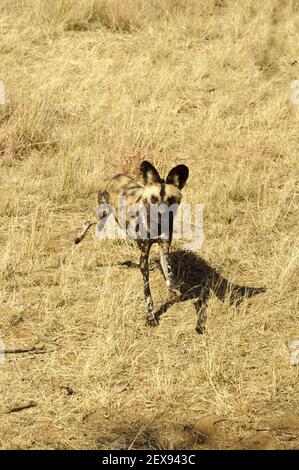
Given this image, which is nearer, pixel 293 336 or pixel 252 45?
pixel 293 336

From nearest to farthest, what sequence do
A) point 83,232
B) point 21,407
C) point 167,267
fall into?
point 21,407 → point 167,267 → point 83,232

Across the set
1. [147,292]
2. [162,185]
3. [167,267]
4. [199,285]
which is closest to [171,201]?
[162,185]

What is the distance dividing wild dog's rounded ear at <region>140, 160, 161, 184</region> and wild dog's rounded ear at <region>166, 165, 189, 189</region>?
0.10 m

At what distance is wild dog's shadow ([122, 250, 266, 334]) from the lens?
23.5 feet

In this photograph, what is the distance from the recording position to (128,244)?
8086 mm

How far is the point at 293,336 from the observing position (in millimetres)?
6867

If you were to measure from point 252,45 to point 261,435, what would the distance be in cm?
824

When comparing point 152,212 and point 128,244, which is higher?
point 152,212

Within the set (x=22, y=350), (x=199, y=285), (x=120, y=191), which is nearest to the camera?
(x=22, y=350)

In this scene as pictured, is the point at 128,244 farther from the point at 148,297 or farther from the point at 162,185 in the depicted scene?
the point at 162,185

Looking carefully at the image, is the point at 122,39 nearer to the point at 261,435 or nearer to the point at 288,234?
A: the point at 288,234

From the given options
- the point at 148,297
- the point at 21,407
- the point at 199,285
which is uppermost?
the point at 148,297

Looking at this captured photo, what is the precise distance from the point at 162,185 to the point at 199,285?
47.2 inches
